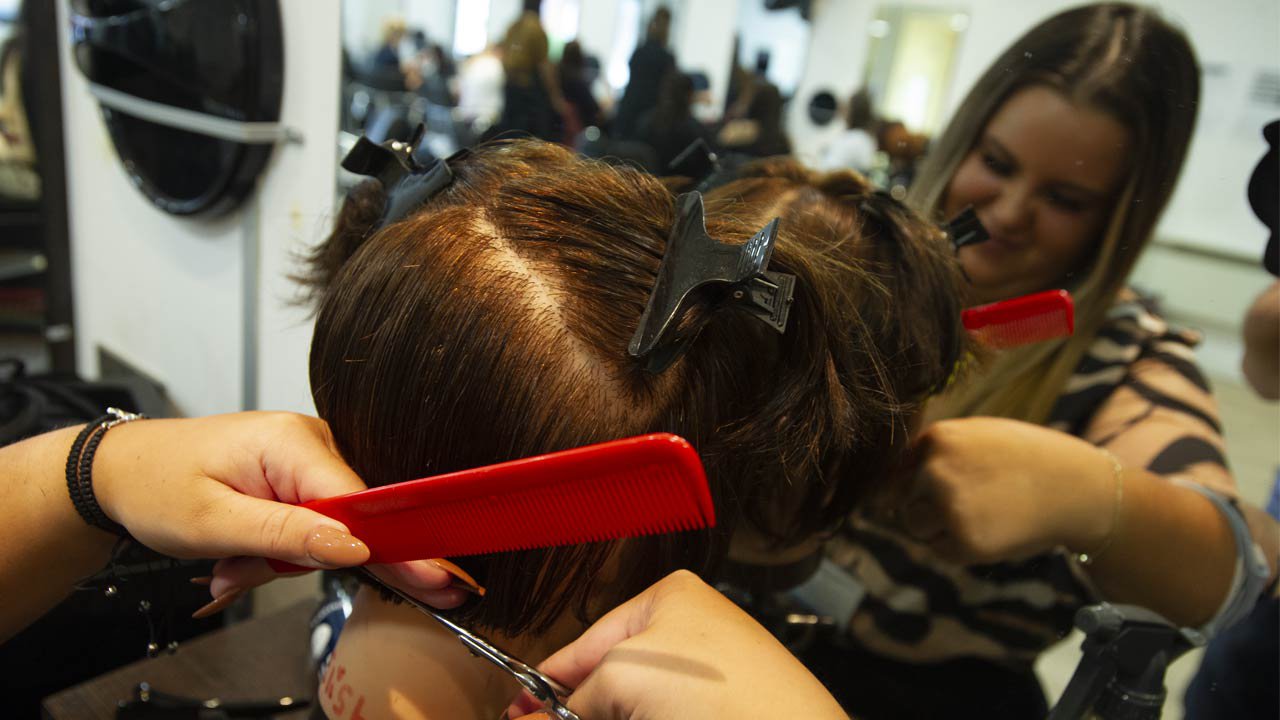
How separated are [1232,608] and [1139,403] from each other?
0.18 m

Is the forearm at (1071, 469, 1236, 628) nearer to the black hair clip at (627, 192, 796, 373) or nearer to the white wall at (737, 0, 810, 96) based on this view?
the black hair clip at (627, 192, 796, 373)

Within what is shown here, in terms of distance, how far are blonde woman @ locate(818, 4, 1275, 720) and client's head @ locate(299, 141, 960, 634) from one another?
0.15 meters

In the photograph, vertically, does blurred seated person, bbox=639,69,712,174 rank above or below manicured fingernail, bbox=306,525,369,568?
above

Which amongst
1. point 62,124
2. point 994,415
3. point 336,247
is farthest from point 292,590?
point 62,124

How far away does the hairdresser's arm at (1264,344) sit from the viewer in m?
0.62

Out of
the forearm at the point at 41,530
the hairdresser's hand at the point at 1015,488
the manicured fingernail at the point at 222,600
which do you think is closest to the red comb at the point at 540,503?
the manicured fingernail at the point at 222,600

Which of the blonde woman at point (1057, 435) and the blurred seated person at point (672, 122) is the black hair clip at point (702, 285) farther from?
the blurred seated person at point (672, 122)

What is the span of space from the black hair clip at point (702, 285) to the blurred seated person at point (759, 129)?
0.54 meters

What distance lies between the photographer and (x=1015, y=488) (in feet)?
2.05

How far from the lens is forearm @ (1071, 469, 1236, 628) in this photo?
0.62 meters

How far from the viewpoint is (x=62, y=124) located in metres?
1.62

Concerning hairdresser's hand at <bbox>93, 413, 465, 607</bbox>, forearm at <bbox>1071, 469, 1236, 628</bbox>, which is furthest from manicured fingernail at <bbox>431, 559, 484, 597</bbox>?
forearm at <bbox>1071, 469, 1236, 628</bbox>

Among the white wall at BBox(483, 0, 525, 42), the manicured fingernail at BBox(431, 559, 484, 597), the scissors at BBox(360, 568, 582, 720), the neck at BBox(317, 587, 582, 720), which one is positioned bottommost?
the neck at BBox(317, 587, 582, 720)

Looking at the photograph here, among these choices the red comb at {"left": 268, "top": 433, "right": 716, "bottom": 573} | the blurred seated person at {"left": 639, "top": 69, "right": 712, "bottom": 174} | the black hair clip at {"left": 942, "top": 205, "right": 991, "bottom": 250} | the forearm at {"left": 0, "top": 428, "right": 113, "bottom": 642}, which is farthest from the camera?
the blurred seated person at {"left": 639, "top": 69, "right": 712, "bottom": 174}
